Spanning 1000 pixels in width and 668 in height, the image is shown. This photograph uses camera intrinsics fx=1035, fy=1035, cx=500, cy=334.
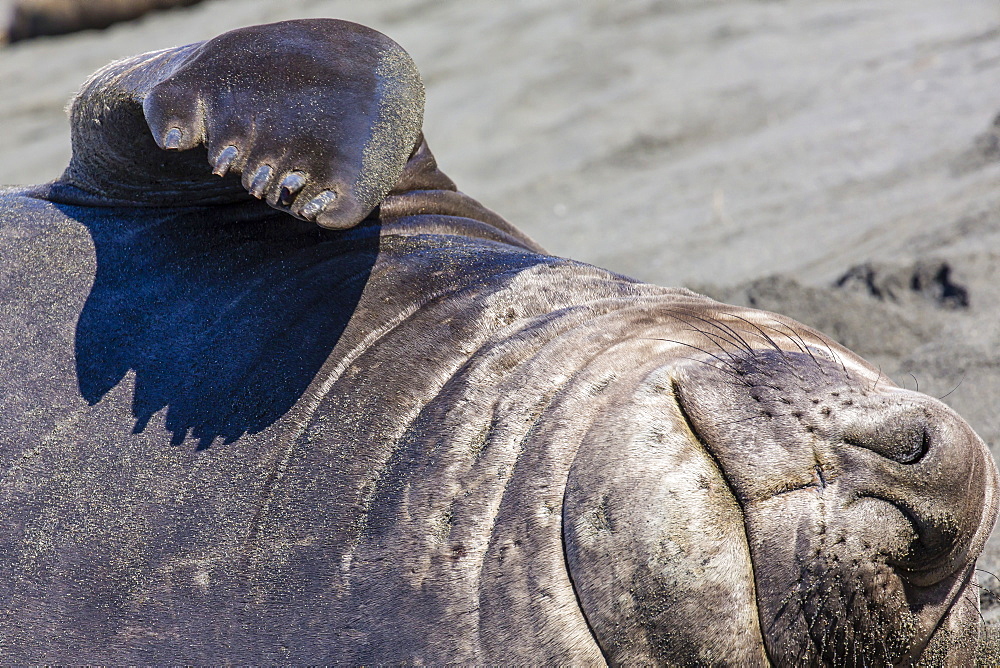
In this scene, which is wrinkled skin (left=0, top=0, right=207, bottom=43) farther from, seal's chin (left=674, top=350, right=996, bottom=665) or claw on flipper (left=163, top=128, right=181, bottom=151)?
seal's chin (left=674, top=350, right=996, bottom=665)

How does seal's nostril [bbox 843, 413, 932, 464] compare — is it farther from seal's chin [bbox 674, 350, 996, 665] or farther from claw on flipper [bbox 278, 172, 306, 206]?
claw on flipper [bbox 278, 172, 306, 206]

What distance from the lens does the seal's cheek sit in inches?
63.1

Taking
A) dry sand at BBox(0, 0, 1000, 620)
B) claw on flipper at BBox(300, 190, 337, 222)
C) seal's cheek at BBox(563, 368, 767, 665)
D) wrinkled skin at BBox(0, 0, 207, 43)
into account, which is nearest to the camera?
seal's cheek at BBox(563, 368, 767, 665)

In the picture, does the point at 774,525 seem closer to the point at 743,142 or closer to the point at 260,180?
the point at 260,180

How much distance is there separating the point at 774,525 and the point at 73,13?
823cm

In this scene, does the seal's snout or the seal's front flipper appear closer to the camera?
the seal's snout

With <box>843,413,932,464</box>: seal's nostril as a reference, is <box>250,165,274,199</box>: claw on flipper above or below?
above

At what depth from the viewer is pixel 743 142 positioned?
528 centimetres

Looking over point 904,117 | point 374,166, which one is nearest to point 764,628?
point 374,166

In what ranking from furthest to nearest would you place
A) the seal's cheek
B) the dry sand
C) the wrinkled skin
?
the wrinkled skin
the dry sand
the seal's cheek

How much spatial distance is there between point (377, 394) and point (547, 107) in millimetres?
4308

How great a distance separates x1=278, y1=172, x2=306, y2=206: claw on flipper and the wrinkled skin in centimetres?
719

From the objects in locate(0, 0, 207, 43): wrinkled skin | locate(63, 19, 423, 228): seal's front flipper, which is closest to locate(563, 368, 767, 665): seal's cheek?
locate(63, 19, 423, 228): seal's front flipper

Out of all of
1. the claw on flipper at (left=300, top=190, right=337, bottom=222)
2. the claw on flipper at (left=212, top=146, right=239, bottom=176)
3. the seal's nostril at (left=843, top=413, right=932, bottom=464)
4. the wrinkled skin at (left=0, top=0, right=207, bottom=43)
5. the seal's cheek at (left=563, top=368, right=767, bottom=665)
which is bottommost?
Answer: the wrinkled skin at (left=0, top=0, right=207, bottom=43)
